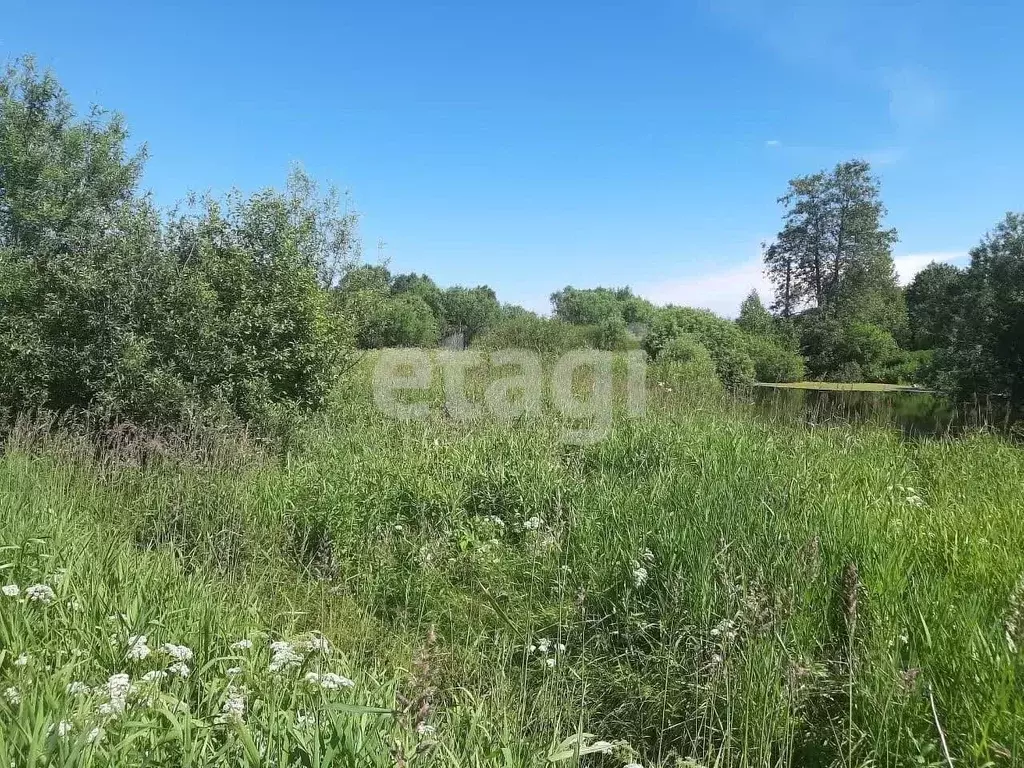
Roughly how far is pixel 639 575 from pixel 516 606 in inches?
28.8

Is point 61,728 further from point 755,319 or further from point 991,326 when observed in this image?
point 755,319


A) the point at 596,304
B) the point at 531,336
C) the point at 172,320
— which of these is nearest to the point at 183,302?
the point at 172,320

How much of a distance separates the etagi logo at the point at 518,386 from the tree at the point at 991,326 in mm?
10056

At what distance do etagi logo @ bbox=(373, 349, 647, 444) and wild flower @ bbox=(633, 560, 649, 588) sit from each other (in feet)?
9.19

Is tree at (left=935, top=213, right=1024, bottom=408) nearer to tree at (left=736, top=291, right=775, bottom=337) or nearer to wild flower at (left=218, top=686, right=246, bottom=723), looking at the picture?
tree at (left=736, top=291, right=775, bottom=337)

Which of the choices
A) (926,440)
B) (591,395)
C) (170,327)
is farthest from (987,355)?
(170,327)

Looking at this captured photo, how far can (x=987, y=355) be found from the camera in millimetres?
17016

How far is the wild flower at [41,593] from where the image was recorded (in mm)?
2096

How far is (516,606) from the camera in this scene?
3211mm

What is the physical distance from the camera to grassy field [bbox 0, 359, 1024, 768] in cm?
158

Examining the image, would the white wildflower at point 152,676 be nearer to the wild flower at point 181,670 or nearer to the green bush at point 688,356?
the wild flower at point 181,670

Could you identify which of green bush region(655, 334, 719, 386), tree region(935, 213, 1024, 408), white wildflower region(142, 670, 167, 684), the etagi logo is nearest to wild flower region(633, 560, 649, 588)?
white wildflower region(142, 670, 167, 684)

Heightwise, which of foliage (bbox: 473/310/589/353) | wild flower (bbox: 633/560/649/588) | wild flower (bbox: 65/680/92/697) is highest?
foliage (bbox: 473/310/589/353)

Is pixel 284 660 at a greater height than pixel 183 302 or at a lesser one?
lesser
